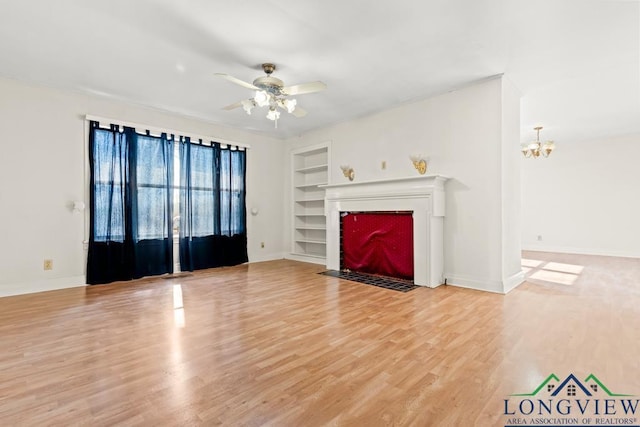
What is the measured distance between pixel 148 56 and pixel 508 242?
474 centimetres

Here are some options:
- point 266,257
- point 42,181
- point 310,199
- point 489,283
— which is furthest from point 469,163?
point 42,181

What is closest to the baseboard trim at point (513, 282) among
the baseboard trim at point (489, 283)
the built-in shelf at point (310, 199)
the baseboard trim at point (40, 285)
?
the baseboard trim at point (489, 283)

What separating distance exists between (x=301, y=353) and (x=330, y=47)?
2.83 metres

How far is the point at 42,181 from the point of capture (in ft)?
13.2

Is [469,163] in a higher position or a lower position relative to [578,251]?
higher

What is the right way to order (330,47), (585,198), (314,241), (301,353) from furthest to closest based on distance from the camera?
(585,198) < (314,241) < (330,47) < (301,353)

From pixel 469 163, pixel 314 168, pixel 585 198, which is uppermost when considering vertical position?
pixel 314 168

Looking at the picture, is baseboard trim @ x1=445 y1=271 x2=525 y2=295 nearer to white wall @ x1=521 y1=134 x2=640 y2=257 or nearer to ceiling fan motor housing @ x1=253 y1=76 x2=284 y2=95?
ceiling fan motor housing @ x1=253 y1=76 x2=284 y2=95

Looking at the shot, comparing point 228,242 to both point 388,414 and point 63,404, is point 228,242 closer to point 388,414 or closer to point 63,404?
point 63,404

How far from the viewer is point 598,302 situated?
10.8 ft

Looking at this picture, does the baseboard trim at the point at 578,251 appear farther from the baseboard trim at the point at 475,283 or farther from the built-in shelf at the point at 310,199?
the built-in shelf at the point at 310,199

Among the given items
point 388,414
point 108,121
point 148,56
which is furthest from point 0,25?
point 388,414

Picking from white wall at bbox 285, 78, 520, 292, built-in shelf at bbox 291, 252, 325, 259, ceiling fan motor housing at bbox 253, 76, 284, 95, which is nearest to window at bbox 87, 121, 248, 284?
built-in shelf at bbox 291, 252, 325, 259

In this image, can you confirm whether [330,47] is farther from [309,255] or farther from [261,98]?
[309,255]
